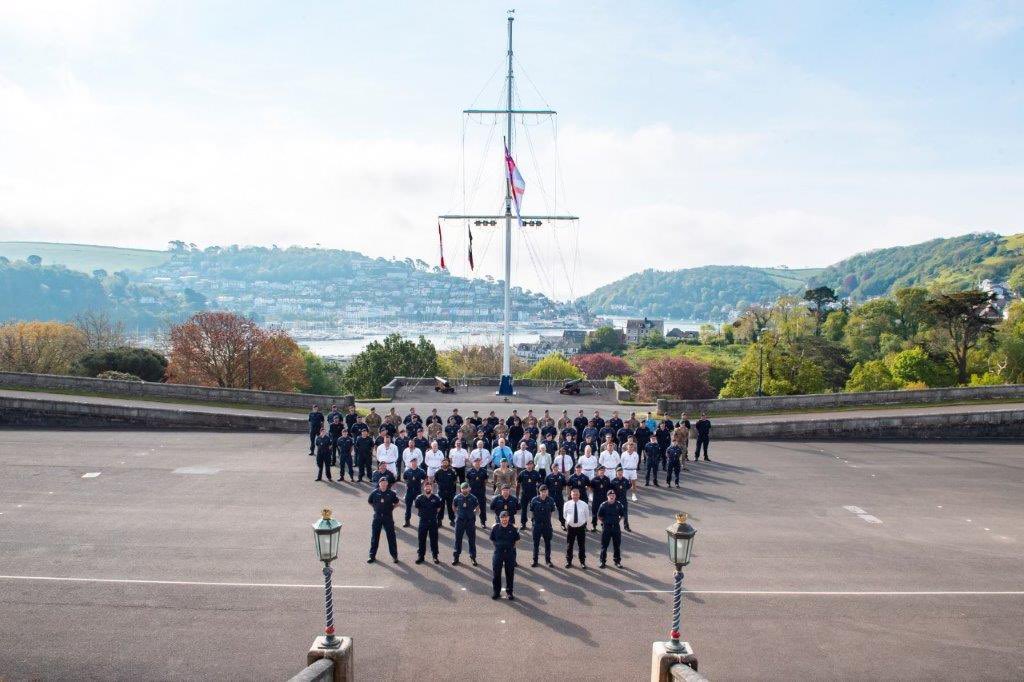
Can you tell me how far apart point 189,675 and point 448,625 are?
3450 millimetres

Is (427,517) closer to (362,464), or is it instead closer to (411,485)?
(411,485)

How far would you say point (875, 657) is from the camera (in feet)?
32.6

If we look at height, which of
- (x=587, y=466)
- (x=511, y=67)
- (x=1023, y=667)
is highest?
(x=511, y=67)

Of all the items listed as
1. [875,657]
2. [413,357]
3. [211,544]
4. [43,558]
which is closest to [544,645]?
[875,657]

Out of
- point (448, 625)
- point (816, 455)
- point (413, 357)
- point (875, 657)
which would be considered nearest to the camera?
point (875, 657)

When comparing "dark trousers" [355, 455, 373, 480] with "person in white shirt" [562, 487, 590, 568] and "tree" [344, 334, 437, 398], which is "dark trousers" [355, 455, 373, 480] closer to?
"person in white shirt" [562, 487, 590, 568]

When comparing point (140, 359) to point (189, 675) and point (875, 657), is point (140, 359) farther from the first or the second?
point (875, 657)

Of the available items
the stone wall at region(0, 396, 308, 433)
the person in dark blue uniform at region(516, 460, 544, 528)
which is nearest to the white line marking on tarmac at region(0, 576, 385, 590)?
the person in dark blue uniform at region(516, 460, 544, 528)

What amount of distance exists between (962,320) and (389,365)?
138 ft

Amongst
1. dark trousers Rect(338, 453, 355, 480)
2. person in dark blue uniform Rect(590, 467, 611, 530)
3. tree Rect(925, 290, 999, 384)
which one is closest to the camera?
person in dark blue uniform Rect(590, 467, 611, 530)

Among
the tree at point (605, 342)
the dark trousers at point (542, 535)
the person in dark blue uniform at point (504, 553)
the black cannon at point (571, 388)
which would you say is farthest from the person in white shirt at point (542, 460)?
the tree at point (605, 342)

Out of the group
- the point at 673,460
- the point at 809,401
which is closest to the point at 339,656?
the point at 673,460

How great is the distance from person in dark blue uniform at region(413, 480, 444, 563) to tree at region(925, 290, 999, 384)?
1979 inches

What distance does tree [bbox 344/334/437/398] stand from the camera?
2275 inches
